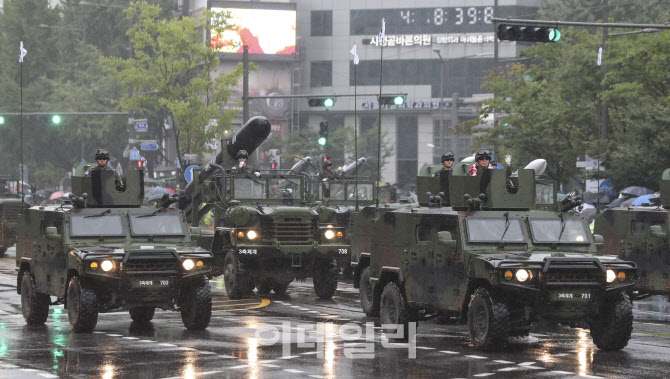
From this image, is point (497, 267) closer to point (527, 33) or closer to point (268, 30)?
point (527, 33)

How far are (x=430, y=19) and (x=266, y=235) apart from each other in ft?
212

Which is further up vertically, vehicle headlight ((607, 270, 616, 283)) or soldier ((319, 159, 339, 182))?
soldier ((319, 159, 339, 182))

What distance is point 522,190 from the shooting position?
17.4 metres

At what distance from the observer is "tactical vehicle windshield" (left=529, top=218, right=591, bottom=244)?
16.9m

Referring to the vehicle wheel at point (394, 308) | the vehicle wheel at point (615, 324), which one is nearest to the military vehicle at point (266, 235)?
the vehicle wheel at point (394, 308)

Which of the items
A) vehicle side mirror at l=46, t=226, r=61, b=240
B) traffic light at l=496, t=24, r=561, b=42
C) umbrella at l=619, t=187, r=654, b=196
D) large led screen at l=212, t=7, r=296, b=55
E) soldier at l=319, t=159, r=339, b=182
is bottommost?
vehicle side mirror at l=46, t=226, r=61, b=240

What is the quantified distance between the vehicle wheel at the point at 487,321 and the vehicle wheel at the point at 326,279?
8791 millimetres

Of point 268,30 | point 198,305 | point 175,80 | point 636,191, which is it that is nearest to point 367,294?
point 198,305

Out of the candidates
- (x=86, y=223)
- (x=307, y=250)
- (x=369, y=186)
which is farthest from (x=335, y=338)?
(x=369, y=186)

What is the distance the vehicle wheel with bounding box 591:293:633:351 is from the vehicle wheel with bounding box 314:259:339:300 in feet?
29.9

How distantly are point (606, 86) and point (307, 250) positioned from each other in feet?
69.8

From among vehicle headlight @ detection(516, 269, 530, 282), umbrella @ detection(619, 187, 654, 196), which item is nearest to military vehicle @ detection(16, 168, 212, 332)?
vehicle headlight @ detection(516, 269, 530, 282)

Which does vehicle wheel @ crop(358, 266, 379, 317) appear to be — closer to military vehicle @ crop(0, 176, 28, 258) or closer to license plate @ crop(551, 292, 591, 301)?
license plate @ crop(551, 292, 591, 301)

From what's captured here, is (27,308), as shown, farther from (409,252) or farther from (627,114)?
(627,114)
